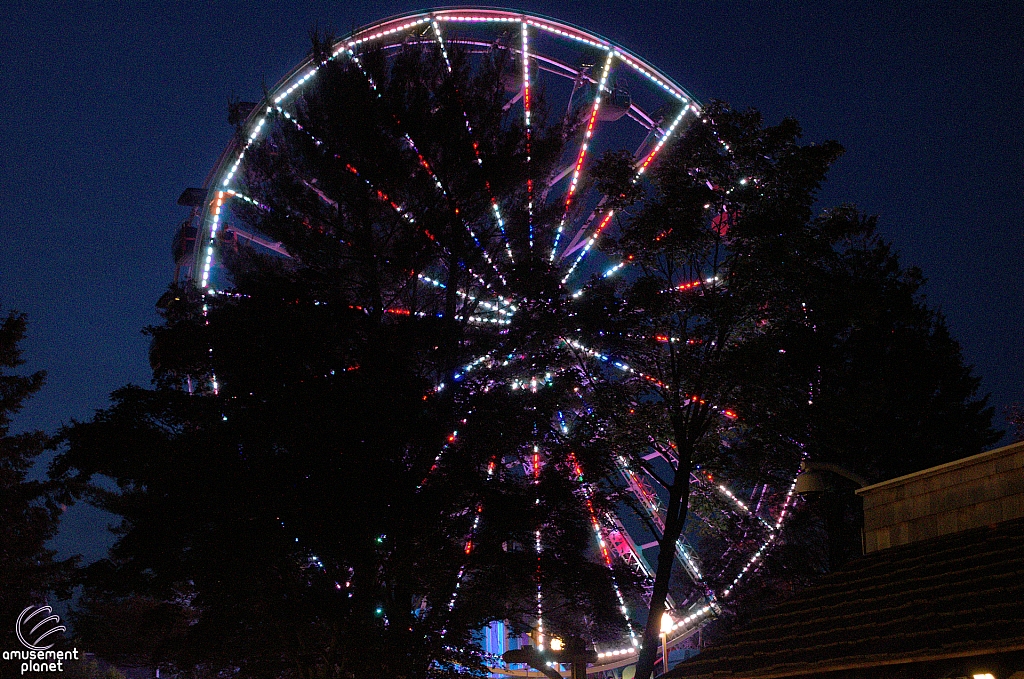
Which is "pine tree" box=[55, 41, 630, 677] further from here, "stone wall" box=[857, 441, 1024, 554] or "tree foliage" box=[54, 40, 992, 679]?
"stone wall" box=[857, 441, 1024, 554]

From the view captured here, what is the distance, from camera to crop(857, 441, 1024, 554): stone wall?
7082mm

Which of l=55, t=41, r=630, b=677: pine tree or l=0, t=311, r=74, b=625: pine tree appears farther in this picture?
l=0, t=311, r=74, b=625: pine tree

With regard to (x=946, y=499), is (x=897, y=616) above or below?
below

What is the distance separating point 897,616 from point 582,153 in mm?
14242

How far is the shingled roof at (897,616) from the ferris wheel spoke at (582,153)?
9.86 metres

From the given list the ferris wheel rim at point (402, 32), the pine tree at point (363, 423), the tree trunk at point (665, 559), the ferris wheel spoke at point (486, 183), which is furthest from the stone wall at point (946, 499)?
the ferris wheel rim at point (402, 32)

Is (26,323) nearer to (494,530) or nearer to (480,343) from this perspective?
(480,343)

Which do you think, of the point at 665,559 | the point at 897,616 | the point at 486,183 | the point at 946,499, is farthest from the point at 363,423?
the point at 897,616

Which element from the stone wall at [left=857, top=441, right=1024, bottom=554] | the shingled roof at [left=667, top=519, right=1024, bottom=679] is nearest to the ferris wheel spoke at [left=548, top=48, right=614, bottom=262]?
the stone wall at [left=857, top=441, right=1024, bottom=554]

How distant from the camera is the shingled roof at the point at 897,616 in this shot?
5.32 metres

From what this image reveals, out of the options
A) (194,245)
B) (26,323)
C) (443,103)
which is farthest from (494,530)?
(26,323)

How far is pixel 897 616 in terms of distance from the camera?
623 centimetres

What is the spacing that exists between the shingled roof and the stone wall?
6.9 inches

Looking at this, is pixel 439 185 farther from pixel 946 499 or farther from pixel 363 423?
pixel 946 499
